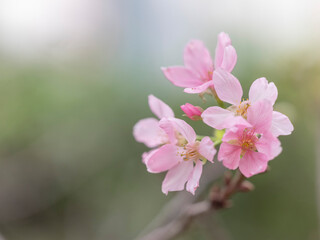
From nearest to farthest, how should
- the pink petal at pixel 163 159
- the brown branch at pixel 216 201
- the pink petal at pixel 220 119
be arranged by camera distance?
1. the pink petal at pixel 220 119
2. the pink petal at pixel 163 159
3. the brown branch at pixel 216 201

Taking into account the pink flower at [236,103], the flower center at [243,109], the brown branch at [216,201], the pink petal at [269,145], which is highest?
the pink flower at [236,103]

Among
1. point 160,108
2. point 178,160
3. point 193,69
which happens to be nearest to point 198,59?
point 193,69

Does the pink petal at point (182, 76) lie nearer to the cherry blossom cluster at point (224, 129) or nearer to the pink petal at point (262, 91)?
the cherry blossom cluster at point (224, 129)

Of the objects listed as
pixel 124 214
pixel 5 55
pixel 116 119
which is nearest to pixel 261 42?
pixel 116 119

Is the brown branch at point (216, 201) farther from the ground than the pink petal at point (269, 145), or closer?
closer

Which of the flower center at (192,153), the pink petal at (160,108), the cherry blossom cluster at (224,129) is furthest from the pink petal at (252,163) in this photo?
the pink petal at (160,108)

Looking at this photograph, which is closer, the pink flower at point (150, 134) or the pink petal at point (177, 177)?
the pink petal at point (177, 177)
